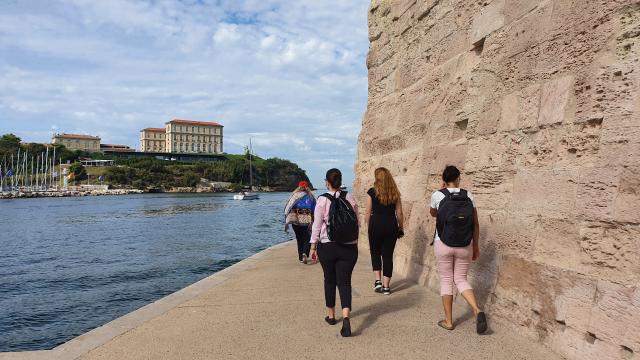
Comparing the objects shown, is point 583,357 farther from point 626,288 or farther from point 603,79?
point 603,79

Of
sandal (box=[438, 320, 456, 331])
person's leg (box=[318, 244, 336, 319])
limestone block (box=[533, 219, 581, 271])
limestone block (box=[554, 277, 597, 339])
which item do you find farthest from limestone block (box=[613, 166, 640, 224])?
person's leg (box=[318, 244, 336, 319])

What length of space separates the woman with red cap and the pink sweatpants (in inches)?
200

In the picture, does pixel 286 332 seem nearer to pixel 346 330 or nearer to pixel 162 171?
pixel 346 330

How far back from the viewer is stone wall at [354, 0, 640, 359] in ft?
11.6

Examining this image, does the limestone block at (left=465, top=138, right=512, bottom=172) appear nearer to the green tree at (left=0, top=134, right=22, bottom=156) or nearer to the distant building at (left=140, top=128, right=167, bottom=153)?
the green tree at (left=0, top=134, right=22, bottom=156)

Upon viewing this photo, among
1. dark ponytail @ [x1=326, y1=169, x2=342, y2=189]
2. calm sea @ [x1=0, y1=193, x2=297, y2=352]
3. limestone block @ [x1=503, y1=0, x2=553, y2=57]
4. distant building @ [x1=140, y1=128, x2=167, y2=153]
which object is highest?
distant building @ [x1=140, y1=128, x2=167, y2=153]

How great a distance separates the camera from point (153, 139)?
171m

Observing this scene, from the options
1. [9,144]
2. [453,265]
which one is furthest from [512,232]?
[9,144]

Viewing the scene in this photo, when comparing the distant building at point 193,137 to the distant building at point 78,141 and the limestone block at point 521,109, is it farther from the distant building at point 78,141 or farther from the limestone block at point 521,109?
the limestone block at point 521,109

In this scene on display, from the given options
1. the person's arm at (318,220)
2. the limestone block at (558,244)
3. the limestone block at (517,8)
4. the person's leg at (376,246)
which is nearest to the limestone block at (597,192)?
the limestone block at (558,244)

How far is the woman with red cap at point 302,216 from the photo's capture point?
375 inches

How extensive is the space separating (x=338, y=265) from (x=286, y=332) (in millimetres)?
861

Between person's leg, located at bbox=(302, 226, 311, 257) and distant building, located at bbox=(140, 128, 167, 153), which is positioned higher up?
distant building, located at bbox=(140, 128, 167, 153)

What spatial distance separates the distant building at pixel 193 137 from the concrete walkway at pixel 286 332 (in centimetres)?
16209
